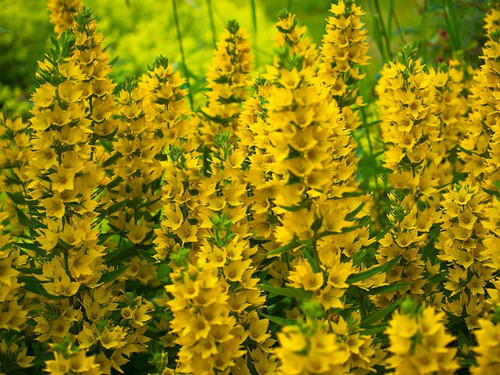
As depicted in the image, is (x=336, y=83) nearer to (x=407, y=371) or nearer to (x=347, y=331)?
(x=347, y=331)

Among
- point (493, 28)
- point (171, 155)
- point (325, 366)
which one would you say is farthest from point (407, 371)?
point (493, 28)

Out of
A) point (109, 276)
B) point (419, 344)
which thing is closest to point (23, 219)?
point (109, 276)

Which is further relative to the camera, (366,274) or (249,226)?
(249,226)

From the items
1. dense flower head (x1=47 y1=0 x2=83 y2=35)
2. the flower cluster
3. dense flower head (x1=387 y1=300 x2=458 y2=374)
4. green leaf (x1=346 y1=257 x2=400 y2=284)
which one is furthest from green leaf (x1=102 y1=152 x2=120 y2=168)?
dense flower head (x1=387 y1=300 x2=458 y2=374)

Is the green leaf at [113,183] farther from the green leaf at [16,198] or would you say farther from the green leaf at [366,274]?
the green leaf at [366,274]

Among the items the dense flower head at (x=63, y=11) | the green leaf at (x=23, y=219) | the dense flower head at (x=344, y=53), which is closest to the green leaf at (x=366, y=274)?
the dense flower head at (x=344, y=53)

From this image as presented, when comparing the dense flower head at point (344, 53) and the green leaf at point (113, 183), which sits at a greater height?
the dense flower head at point (344, 53)

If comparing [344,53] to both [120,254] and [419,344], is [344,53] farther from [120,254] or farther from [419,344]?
[419,344]

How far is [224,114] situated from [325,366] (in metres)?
1.46

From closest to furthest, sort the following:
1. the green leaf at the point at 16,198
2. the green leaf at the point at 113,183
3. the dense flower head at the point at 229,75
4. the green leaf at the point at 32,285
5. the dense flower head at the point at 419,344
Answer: the dense flower head at the point at 419,344, the green leaf at the point at 32,285, the green leaf at the point at 113,183, the green leaf at the point at 16,198, the dense flower head at the point at 229,75

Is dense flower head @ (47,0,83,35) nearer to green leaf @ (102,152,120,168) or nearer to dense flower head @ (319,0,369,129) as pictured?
green leaf @ (102,152,120,168)

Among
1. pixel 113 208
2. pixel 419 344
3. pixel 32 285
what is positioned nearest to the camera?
pixel 419 344

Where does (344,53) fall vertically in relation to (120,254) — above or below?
above

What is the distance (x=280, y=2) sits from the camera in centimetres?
896
